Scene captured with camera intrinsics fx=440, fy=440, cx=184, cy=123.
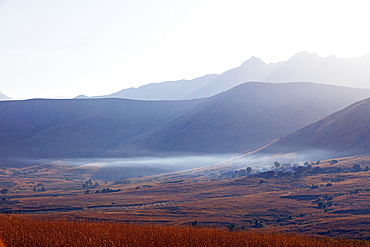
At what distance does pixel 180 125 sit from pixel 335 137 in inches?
2696

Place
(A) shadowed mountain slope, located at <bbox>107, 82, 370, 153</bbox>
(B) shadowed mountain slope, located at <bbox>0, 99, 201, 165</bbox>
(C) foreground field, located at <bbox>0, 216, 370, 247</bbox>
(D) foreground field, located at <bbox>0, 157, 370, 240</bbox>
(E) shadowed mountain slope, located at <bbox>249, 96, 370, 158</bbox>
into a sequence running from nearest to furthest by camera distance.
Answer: (C) foreground field, located at <bbox>0, 216, 370, 247</bbox> < (D) foreground field, located at <bbox>0, 157, 370, 240</bbox> < (E) shadowed mountain slope, located at <bbox>249, 96, 370, 158</bbox> < (A) shadowed mountain slope, located at <bbox>107, 82, 370, 153</bbox> < (B) shadowed mountain slope, located at <bbox>0, 99, 201, 165</bbox>

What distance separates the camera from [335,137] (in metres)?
103

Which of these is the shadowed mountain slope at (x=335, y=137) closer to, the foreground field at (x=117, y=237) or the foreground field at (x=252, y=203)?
the foreground field at (x=252, y=203)

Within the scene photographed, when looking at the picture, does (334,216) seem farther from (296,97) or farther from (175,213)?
(296,97)

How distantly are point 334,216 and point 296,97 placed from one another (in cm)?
13521

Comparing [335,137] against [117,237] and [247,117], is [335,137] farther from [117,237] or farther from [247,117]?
[117,237]

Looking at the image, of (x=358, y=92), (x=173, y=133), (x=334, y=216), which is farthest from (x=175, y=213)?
(x=358, y=92)

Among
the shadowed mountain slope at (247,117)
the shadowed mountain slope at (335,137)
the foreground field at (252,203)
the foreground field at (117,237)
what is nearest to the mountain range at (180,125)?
the shadowed mountain slope at (247,117)

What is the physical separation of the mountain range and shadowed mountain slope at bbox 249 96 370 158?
19.2 metres

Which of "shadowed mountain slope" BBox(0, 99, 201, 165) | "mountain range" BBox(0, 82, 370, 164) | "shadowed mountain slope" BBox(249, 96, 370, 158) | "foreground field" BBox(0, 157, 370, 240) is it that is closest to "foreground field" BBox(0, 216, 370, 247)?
"foreground field" BBox(0, 157, 370, 240)

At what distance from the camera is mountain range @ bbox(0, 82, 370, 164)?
458ft

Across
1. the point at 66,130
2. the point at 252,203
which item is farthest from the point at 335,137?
the point at 66,130

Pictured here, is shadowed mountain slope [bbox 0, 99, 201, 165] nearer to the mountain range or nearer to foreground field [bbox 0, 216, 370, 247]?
the mountain range

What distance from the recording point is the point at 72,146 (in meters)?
152
